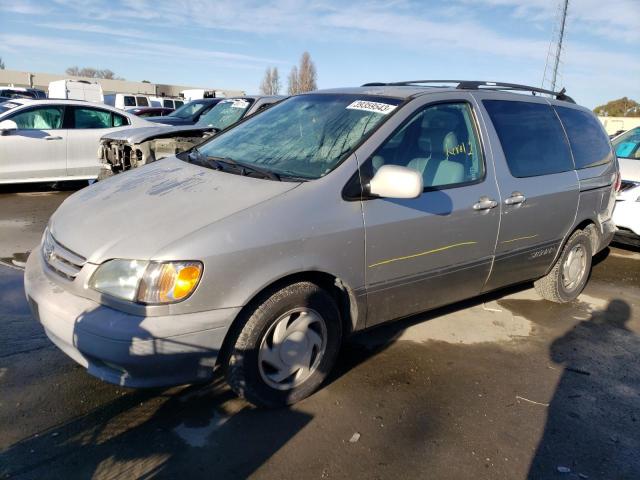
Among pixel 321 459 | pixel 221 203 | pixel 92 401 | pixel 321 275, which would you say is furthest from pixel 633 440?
pixel 92 401

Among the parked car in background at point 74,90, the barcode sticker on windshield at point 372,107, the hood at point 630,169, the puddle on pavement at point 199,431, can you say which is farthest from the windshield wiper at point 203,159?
the parked car in background at point 74,90

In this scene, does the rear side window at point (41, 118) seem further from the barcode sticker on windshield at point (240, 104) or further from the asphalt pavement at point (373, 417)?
the asphalt pavement at point (373, 417)

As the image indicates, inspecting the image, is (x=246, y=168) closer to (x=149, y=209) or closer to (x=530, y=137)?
(x=149, y=209)

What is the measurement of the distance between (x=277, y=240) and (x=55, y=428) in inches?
57.4

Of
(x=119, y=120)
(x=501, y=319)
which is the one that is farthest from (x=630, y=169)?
(x=119, y=120)

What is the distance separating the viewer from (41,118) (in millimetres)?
8461

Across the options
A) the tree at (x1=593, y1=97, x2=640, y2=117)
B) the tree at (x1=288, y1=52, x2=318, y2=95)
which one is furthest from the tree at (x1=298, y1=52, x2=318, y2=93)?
the tree at (x1=593, y1=97, x2=640, y2=117)

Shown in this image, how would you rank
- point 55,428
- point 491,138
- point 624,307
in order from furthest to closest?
point 624,307
point 491,138
point 55,428

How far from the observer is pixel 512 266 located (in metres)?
3.97

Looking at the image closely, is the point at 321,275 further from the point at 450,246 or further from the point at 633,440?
the point at 633,440

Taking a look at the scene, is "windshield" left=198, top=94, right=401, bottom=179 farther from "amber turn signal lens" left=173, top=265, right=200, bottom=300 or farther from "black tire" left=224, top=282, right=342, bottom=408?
"amber turn signal lens" left=173, top=265, right=200, bottom=300

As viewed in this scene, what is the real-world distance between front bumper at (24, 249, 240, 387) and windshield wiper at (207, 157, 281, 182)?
87cm

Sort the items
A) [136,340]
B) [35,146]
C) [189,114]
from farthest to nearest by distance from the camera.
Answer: [189,114], [35,146], [136,340]

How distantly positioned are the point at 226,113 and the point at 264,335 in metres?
7.97
